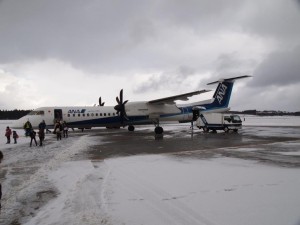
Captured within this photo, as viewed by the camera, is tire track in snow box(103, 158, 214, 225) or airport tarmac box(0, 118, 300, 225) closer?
tire track in snow box(103, 158, 214, 225)

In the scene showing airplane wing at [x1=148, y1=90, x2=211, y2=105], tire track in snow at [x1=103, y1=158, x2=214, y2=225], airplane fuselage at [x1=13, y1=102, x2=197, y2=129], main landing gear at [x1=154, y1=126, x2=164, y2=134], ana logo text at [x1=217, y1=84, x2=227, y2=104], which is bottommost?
tire track in snow at [x1=103, y1=158, x2=214, y2=225]

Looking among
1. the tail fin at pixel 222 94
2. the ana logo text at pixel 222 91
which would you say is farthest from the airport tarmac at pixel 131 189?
the ana logo text at pixel 222 91

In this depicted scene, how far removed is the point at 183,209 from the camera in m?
5.47

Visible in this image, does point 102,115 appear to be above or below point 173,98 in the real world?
below

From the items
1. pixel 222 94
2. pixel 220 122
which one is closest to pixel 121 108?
pixel 220 122

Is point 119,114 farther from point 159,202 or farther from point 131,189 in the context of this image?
point 159,202

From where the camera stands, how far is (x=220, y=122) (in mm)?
28844

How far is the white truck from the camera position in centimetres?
2858

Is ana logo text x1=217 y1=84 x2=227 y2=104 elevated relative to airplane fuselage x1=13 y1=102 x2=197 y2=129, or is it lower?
elevated

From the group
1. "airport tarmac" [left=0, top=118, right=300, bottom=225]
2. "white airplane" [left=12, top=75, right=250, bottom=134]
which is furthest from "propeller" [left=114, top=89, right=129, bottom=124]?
"airport tarmac" [left=0, top=118, right=300, bottom=225]

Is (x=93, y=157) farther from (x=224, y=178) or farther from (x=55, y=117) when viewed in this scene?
(x=55, y=117)

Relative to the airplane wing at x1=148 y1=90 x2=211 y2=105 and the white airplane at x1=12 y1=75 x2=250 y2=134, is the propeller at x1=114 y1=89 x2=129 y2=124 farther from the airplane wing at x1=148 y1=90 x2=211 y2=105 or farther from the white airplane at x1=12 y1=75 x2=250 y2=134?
the airplane wing at x1=148 y1=90 x2=211 y2=105

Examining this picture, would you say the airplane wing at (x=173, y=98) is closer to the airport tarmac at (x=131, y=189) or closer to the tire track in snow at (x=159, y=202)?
the airport tarmac at (x=131, y=189)

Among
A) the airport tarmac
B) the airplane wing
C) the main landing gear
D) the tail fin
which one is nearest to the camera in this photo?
the airport tarmac
